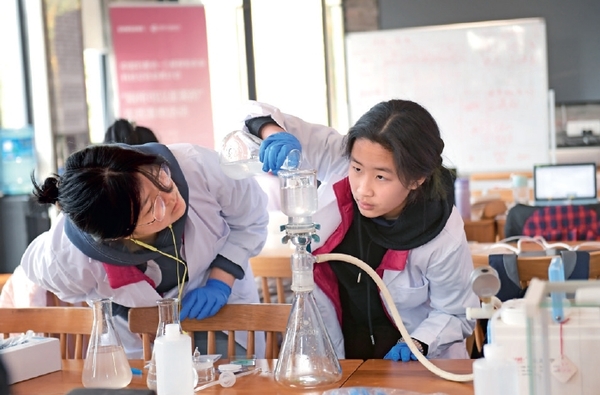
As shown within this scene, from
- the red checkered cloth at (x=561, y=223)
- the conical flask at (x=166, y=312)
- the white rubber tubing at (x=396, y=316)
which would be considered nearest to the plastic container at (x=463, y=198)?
the red checkered cloth at (x=561, y=223)

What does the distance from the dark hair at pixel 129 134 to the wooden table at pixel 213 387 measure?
46.5 inches

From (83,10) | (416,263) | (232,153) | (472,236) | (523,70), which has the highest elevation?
(83,10)

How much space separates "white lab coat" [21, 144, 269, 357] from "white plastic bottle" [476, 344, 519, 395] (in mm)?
927

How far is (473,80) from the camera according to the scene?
6.32 metres

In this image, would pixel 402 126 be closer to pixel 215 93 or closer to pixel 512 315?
pixel 512 315

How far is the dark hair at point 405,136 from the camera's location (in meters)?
1.60

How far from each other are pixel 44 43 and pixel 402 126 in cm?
383

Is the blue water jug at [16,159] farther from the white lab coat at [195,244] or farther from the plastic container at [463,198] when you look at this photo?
the white lab coat at [195,244]

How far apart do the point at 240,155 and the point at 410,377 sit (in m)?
0.71

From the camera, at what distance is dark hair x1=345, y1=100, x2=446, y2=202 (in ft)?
5.26

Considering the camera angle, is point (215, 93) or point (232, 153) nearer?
point (232, 153)

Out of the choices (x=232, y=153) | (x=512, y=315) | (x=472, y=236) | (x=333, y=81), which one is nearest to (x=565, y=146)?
(x=333, y=81)

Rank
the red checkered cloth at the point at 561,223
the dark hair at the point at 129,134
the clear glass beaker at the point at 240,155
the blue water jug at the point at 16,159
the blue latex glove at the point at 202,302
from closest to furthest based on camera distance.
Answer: the blue latex glove at the point at 202,302, the clear glass beaker at the point at 240,155, the dark hair at the point at 129,134, the red checkered cloth at the point at 561,223, the blue water jug at the point at 16,159

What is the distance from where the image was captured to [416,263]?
1700mm
